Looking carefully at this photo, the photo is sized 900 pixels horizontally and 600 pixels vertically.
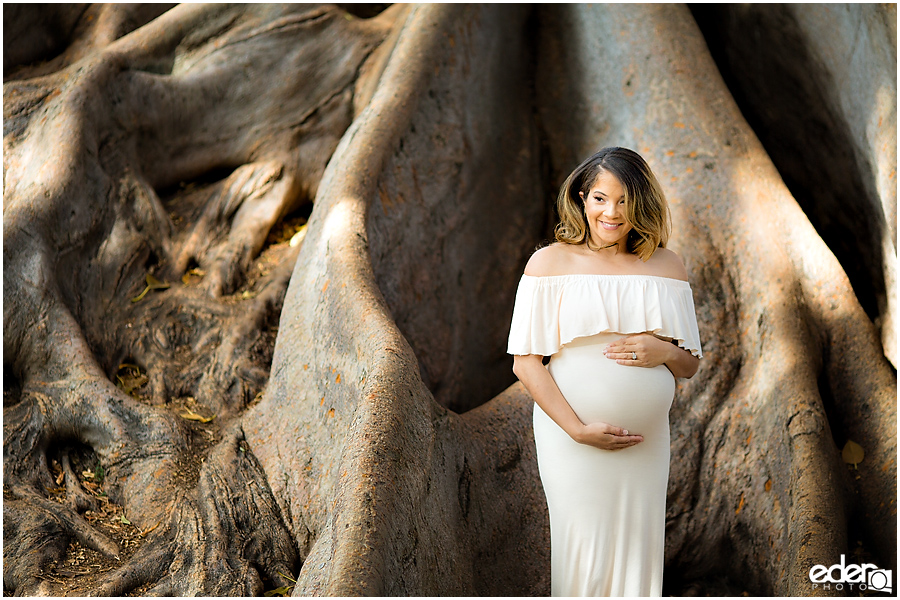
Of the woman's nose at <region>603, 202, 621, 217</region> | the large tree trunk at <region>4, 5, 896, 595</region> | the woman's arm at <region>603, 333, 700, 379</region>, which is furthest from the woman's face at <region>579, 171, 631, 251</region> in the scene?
the large tree trunk at <region>4, 5, 896, 595</region>

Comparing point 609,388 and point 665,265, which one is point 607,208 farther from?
point 609,388

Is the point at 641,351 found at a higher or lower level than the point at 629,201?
lower

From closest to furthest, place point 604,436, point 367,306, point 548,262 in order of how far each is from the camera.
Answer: point 604,436
point 548,262
point 367,306

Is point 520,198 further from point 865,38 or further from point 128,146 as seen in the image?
point 128,146

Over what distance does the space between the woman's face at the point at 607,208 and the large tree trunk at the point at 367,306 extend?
0.96 meters

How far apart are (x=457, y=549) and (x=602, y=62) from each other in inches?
130

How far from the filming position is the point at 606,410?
237 cm

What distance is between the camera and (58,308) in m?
3.75

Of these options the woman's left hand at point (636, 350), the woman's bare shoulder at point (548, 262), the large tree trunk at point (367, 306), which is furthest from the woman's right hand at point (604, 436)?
the large tree trunk at point (367, 306)

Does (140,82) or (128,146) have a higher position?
(140,82)

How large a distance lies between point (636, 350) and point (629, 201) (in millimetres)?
486

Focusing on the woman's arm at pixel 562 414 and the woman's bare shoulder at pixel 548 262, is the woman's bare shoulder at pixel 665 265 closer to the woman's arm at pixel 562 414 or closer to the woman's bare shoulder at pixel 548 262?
the woman's bare shoulder at pixel 548 262

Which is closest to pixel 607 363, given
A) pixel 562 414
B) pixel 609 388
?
pixel 609 388

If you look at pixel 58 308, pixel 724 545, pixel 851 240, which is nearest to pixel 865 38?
pixel 851 240
